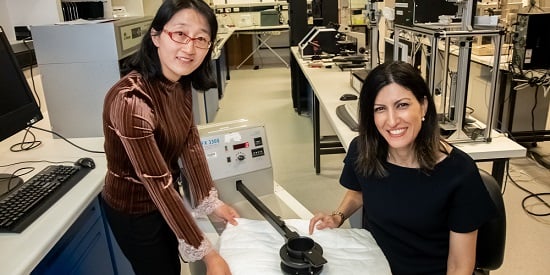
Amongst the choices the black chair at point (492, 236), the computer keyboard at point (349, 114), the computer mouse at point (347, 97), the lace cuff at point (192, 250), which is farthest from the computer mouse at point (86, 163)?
the computer mouse at point (347, 97)

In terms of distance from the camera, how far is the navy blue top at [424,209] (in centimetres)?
111

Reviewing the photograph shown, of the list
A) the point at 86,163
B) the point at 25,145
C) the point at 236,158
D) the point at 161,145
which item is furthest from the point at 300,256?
the point at 25,145

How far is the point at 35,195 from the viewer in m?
1.31

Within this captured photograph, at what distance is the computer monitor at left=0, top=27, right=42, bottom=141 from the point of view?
148cm

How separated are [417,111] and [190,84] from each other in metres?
0.73

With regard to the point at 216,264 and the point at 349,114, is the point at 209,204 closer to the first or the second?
the point at 216,264

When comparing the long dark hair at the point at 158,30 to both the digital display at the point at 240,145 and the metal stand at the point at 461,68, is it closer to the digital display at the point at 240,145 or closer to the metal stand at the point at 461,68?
the digital display at the point at 240,145

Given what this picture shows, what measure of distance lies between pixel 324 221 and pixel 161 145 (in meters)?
0.54

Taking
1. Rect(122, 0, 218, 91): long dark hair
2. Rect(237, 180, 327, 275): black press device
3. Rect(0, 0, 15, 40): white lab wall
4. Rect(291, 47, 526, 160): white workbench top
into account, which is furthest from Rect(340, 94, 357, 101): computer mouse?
Rect(0, 0, 15, 40): white lab wall

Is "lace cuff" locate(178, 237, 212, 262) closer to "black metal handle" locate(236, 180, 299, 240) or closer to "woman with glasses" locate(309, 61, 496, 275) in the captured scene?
"black metal handle" locate(236, 180, 299, 240)

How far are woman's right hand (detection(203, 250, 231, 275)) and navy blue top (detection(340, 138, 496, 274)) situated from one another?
509 mm

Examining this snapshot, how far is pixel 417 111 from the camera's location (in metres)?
1.17

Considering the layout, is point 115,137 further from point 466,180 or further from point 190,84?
point 466,180

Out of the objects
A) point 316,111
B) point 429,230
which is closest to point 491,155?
point 429,230
